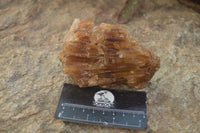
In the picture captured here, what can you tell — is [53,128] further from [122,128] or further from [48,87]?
[122,128]

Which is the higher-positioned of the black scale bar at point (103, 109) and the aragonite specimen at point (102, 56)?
the aragonite specimen at point (102, 56)

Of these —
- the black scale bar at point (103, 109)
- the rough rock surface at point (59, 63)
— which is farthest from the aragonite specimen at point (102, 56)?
the rough rock surface at point (59, 63)

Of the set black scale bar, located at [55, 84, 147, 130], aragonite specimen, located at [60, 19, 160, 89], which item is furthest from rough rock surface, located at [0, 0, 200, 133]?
aragonite specimen, located at [60, 19, 160, 89]

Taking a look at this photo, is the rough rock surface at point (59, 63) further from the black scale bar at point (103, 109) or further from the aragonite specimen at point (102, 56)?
the aragonite specimen at point (102, 56)

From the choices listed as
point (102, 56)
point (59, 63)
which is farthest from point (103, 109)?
point (59, 63)

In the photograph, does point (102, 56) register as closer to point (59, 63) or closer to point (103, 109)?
point (103, 109)

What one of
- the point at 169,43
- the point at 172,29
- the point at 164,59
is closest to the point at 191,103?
the point at 164,59

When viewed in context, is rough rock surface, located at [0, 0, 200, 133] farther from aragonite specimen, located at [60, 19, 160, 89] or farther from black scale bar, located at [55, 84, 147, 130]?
aragonite specimen, located at [60, 19, 160, 89]
